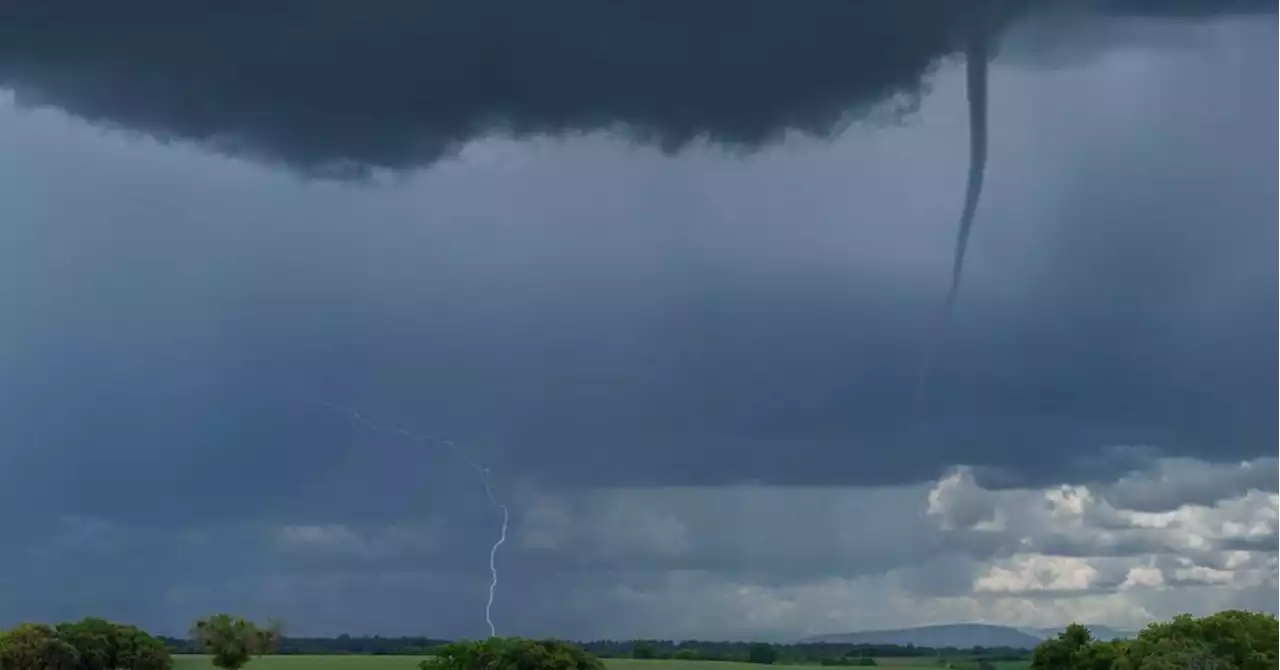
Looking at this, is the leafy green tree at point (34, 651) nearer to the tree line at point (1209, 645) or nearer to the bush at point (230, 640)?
the bush at point (230, 640)

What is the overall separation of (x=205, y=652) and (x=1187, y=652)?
9621 cm

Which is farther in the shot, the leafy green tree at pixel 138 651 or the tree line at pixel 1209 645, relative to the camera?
the leafy green tree at pixel 138 651

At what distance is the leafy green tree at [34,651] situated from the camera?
14412cm

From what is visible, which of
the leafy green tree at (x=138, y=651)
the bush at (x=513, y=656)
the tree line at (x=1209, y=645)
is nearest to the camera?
the tree line at (x=1209, y=645)

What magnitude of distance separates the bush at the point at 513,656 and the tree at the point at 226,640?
18069mm

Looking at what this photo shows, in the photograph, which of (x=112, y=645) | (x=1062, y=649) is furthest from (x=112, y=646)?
(x=1062, y=649)

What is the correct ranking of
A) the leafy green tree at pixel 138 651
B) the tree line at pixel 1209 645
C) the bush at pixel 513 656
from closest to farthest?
the tree line at pixel 1209 645 → the bush at pixel 513 656 → the leafy green tree at pixel 138 651

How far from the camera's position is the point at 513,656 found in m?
145

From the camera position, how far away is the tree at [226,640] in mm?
151250

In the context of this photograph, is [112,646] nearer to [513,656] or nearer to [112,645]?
[112,645]

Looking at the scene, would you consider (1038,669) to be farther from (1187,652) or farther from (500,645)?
(500,645)

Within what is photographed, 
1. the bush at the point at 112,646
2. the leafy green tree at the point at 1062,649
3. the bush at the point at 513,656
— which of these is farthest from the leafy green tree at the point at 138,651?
the leafy green tree at the point at 1062,649

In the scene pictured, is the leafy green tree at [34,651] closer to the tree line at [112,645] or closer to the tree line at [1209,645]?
the tree line at [112,645]

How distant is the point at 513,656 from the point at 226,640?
1192 inches
